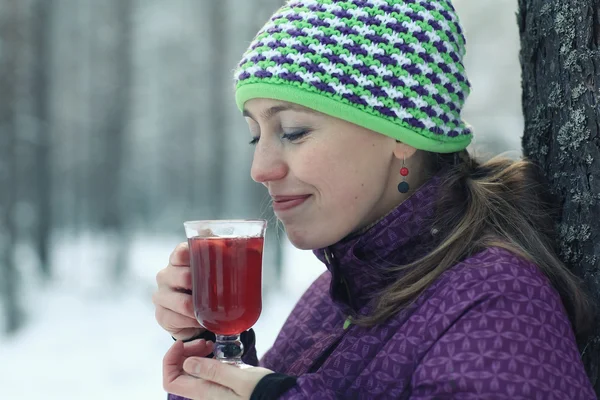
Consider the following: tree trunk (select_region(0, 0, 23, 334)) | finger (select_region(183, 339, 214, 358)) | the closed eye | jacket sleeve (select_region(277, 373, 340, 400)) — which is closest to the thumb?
finger (select_region(183, 339, 214, 358))

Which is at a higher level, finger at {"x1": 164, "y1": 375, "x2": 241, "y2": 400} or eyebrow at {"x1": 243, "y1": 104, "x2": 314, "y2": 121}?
eyebrow at {"x1": 243, "y1": 104, "x2": 314, "y2": 121}

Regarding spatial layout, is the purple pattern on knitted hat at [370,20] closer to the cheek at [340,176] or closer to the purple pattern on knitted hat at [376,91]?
the purple pattern on knitted hat at [376,91]

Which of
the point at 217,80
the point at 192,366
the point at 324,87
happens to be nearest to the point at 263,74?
the point at 324,87

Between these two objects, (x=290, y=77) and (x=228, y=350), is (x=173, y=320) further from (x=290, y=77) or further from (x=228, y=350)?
(x=290, y=77)

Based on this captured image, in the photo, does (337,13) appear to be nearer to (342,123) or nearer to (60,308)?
(342,123)

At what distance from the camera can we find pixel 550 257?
1848 millimetres

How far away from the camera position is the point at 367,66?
1882 mm

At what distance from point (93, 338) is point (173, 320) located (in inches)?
241

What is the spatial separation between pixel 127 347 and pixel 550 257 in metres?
6.17

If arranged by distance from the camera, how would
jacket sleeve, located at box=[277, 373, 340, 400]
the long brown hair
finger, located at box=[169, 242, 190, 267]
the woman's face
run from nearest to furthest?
jacket sleeve, located at box=[277, 373, 340, 400]
the long brown hair
the woman's face
finger, located at box=[169, 242, 190, 267]

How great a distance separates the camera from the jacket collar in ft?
6.27

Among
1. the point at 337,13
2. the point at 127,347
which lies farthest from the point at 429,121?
the point at 127,347

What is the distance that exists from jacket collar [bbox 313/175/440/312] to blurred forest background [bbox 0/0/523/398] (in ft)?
2.01

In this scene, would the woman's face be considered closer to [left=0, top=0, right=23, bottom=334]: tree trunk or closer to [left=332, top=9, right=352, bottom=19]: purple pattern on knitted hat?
[left=332, top=9, right=352, bottom=19]: purple pattern on knitted hat
